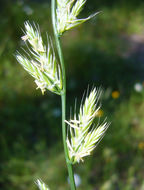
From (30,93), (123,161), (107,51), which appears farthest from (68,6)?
(107,51)

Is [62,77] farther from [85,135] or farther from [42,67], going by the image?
[85,135]

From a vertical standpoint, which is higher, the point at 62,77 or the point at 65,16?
the point at 65,16

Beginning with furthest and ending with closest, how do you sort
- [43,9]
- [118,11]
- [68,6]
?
[118,11] < [43,9] < [68,6]

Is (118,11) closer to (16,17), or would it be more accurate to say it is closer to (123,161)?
(16,17)

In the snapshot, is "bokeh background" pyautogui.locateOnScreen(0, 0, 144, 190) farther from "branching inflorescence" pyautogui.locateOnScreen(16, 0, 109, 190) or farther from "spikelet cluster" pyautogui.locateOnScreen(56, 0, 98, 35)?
"spikelet cluster" pyautogui.locateOnScreen(56, 0, 98, 35)

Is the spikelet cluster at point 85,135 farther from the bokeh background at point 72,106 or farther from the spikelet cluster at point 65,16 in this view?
the bokeh background at point 72,106

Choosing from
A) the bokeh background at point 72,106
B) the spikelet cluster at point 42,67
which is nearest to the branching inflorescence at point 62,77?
the spikelet cluster at point 42,67

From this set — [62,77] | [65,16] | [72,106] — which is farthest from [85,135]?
[72,106]

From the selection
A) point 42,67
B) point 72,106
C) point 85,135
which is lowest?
point 85,135
